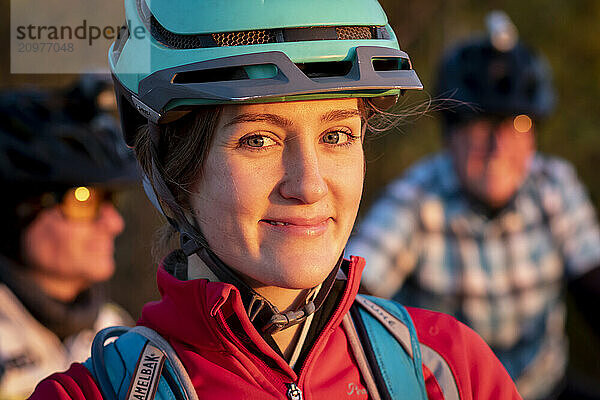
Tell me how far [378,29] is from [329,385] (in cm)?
95

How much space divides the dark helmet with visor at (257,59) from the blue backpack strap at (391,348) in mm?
169

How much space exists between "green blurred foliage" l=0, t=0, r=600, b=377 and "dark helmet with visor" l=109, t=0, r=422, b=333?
5196 millimetres

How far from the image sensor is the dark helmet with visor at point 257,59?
200 centimetres

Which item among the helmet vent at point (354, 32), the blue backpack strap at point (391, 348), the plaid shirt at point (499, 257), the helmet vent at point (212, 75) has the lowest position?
the plaid shirt at point (499, 257)

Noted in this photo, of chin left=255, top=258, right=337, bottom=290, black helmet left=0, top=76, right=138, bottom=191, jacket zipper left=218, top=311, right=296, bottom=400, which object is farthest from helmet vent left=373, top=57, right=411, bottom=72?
black helmet left=0, top=76, right=138, bottom=191

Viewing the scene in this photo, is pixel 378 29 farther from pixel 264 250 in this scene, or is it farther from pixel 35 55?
pixel 35 55

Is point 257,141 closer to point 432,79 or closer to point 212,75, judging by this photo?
point 212,75

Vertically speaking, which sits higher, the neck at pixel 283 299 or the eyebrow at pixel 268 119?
the eyebrow at pixel 268 119

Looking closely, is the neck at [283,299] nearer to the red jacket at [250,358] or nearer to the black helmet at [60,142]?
the red jacket at [250,358]

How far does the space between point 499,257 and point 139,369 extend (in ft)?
12.1

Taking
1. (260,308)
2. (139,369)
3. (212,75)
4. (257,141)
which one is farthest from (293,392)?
(212,75)

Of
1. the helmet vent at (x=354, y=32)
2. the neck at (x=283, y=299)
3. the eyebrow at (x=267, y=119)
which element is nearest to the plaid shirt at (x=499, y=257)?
the neck at (x=283, y=299)

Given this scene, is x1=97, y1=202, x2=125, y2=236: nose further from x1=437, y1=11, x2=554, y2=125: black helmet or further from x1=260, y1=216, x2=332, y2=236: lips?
x1=260, y1=216, x2=332, y2=236: lips

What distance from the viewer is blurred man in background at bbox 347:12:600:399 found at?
17.2ft
